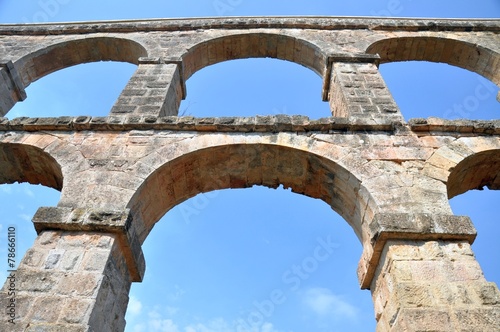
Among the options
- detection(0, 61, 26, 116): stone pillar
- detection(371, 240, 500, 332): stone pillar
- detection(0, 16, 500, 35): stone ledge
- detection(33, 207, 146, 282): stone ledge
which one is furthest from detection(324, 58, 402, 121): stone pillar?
detection(0, 61, 26, 116): stone pillar

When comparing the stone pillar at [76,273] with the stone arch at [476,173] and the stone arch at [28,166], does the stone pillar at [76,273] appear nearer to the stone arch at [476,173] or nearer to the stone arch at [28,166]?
A: the stone arch at [28,166]

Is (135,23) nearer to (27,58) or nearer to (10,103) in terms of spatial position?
(27,58)

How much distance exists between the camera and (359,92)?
6.47 meters

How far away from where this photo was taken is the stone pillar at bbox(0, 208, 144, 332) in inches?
136

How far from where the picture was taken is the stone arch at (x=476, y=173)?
16.9ft

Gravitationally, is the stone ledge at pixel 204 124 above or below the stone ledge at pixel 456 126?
below

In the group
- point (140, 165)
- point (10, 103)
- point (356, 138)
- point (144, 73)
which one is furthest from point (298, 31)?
point (10, 103)

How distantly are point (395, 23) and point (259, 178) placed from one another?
18.5ft

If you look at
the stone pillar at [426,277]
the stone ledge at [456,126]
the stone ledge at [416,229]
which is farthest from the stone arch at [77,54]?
the stone pillar at [426,277]

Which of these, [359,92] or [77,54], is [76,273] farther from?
[77,54]

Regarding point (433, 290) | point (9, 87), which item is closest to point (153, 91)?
point (9, 87)

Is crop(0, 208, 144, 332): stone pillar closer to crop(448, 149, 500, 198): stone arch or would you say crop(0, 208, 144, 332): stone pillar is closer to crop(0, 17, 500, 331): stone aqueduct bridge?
crop(0, 17, 500, 331): stone aqueduct bridge

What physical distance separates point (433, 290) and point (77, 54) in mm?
8621

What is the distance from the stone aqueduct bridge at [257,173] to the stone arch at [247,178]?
0.06 ft
